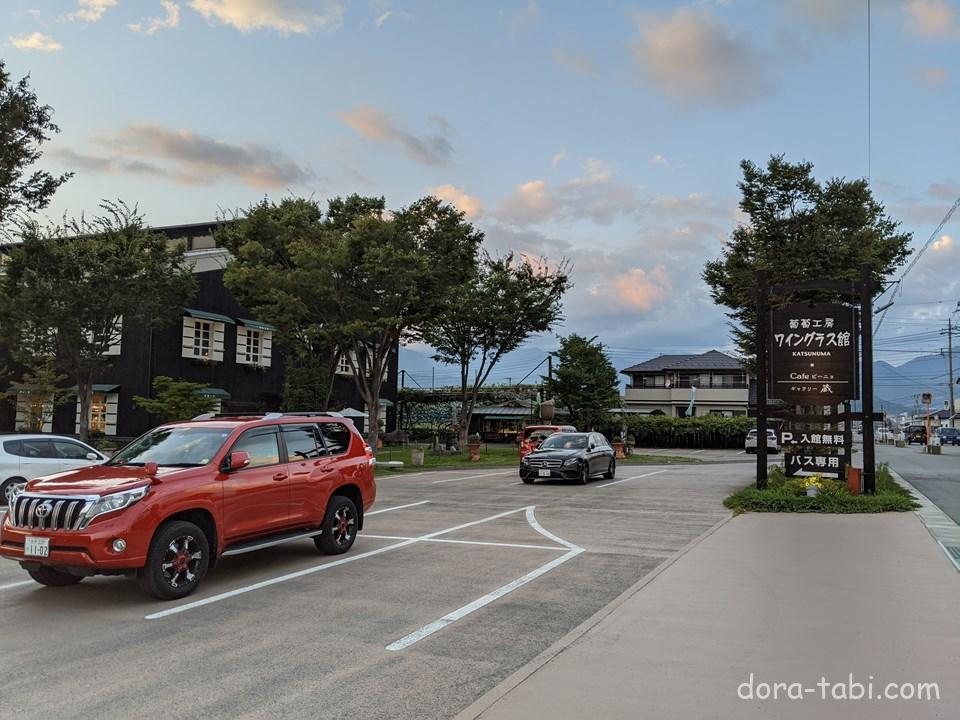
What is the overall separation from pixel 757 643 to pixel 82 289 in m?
24.8

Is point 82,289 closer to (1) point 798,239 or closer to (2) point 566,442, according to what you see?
(2) point 566,442

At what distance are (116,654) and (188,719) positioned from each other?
5.23 ft

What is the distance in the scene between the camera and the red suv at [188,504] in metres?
6.75

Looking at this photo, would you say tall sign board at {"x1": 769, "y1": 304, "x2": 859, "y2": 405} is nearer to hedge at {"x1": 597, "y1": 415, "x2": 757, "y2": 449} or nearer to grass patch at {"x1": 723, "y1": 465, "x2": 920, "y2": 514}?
grass patch at {"x1": 723, "y1": 465, "x2": 920, "y2": 514}

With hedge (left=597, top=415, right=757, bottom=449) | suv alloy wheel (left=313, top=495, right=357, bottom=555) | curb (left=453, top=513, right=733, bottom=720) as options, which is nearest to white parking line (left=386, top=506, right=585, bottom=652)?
curb (left=453, top=513, right=733, bottom=720)

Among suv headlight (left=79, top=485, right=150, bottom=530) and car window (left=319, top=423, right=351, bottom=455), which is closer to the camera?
suv headlight (left=79, top=485, right=150, bottom=530)

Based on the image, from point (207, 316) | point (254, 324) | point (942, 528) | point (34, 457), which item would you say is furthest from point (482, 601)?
point (254, 324)

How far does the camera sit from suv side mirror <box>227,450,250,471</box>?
7715 mm

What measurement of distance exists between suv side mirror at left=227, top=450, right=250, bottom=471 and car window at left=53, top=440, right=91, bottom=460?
9.02 meters

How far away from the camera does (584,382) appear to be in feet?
153

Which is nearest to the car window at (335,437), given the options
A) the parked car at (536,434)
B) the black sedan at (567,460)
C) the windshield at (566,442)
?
the black sedan at (567,460)

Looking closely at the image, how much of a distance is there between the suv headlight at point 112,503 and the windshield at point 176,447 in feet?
2.89

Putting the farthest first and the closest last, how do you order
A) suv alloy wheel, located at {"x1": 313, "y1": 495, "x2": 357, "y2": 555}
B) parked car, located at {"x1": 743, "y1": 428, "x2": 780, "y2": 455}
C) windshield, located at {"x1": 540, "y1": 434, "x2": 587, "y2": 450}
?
parked car, located at {"x1": 743, "y1": 428, "x2": 780, "y2": 455}
windshield, located at {"x1": 540, "y1": 434, "x2": 587, "y2": 450}
suv alloy wheel, located at {"x1": 313, "y1": 495, "x2": 357, "y2": 555}

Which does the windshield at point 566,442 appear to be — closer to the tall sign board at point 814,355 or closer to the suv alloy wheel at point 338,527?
the tall sign board at point 814,355
